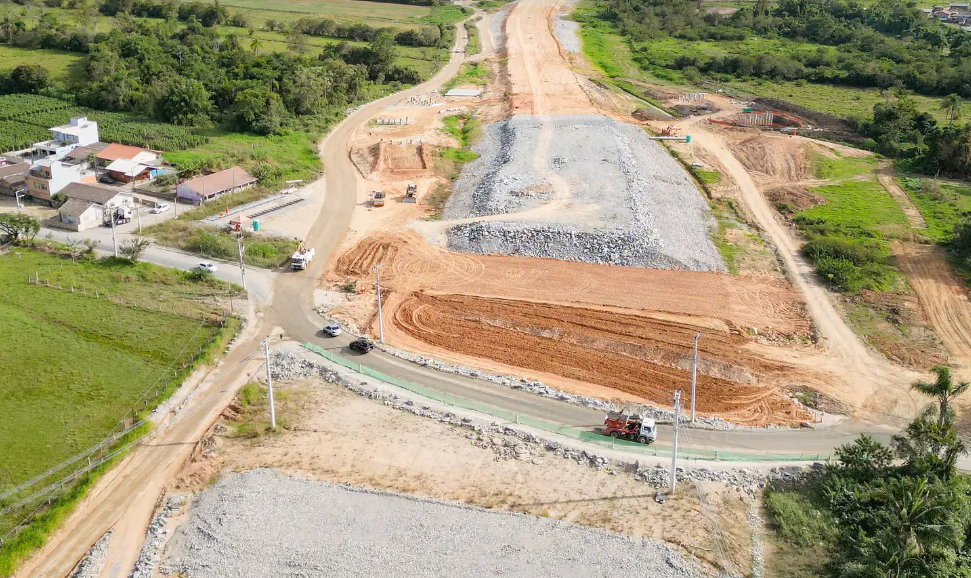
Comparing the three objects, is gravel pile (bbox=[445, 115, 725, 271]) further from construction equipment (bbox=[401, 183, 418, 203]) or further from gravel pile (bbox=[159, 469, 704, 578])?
gravel pile (bbox=[159, 469, 704, 578])

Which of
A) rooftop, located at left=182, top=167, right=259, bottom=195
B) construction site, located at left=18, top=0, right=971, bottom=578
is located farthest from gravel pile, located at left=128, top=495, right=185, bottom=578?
rooftop, located at left=182, top=167, right=259, bottom=195

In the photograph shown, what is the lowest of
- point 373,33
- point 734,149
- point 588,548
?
point 588,548

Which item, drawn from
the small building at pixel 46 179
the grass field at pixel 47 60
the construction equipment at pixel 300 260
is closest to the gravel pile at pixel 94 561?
the construction equipment at pixel 300 260

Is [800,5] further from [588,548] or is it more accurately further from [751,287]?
[588,548]

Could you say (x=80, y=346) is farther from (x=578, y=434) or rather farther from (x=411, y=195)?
(x=411, y=195)

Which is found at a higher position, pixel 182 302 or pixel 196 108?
pixel 196 108

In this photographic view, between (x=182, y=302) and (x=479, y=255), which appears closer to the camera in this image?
(x=182, y=302)

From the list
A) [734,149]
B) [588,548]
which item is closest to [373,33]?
[734,149]
